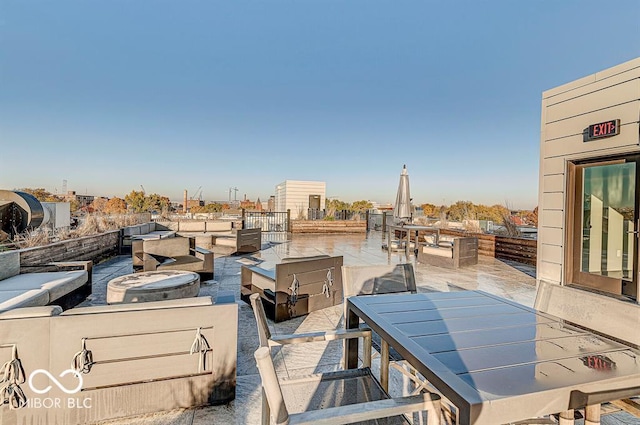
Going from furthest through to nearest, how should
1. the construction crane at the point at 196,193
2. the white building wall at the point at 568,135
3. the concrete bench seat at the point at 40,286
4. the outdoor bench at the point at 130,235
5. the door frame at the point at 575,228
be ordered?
1. the construction crane at the point at 196,193
2. the outdoor bench at the point at 130,235
3. the door frame at the point at 575,228
4. the white building wall at the point at 568,135
5. the concrete bench seat at the point at 40,286

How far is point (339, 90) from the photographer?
12.3 metres

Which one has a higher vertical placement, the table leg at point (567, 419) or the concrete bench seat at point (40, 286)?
the table leg at point (567, 419)

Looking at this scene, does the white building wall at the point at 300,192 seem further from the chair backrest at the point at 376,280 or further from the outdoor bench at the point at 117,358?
the outdoor bench at the point at 117,358

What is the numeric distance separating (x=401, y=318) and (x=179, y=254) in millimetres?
4295

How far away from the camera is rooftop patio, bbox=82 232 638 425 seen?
1733 millimetres

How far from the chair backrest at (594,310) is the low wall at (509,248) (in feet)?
18.1

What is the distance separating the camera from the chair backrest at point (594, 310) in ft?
4.49

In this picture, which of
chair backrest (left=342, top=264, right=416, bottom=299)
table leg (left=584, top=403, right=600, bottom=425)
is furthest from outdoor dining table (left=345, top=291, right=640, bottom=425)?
chair backrest (left=342, top=264, right=416, bottom=299)

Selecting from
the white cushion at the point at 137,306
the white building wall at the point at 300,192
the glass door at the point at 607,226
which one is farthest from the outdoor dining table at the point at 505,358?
the white building wall at the point at 300,192

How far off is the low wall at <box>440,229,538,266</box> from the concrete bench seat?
780cm

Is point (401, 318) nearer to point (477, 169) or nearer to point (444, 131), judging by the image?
point (444, 131)

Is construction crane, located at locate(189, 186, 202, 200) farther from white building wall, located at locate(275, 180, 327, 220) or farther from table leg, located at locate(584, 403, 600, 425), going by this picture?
table leg, located at locate(584, 403, 600, 425)

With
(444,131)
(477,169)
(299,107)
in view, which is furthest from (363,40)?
(477,169)

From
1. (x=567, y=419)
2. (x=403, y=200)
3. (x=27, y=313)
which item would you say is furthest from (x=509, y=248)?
(x=27, y=313)
